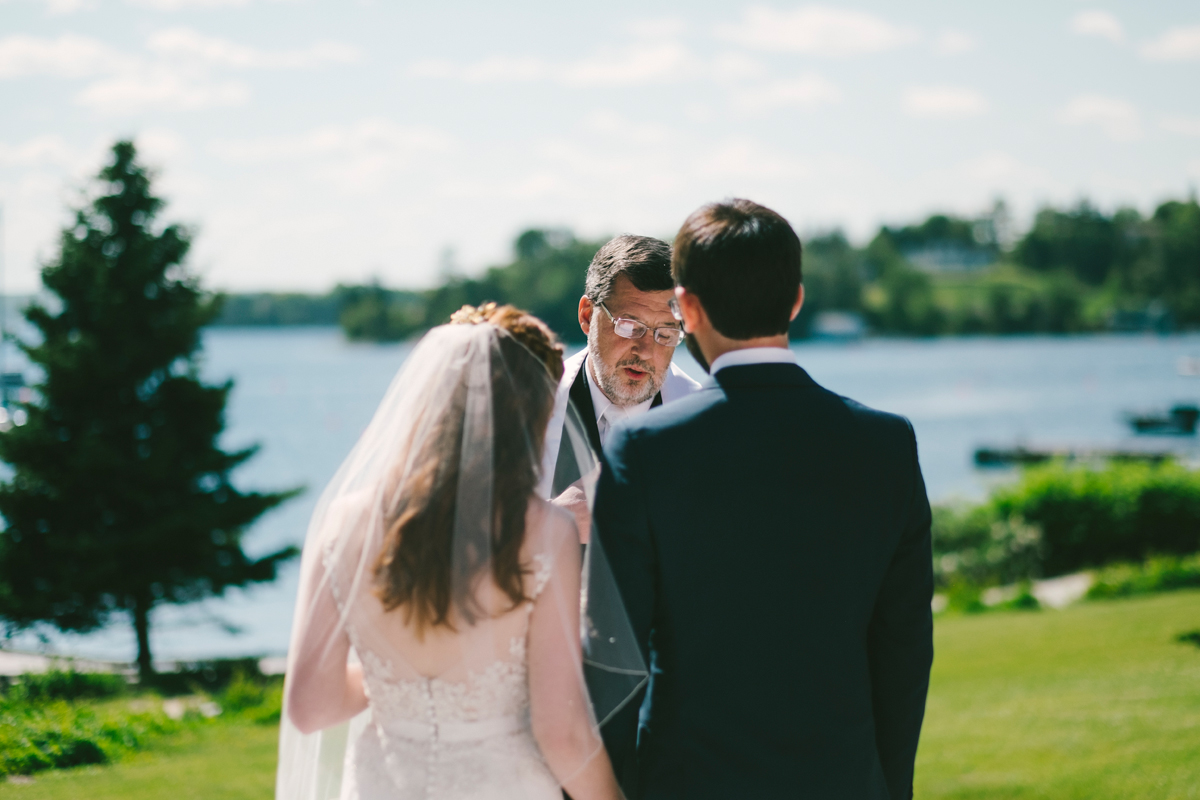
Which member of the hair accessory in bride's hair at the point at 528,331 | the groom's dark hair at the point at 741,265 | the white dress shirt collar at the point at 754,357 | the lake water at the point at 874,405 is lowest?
the lake water at the point at 874,405

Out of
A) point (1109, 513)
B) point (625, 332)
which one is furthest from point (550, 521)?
point (1109, 513)

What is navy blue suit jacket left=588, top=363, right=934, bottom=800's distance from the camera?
2051mm

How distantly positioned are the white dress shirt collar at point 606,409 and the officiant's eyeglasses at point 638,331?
266mm

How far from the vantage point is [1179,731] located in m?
6.79

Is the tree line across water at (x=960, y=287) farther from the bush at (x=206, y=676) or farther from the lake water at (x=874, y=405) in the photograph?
the bush at (x=206, y=676)

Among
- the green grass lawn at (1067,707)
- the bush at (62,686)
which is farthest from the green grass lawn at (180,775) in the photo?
the green grass lawn at (1067,707)

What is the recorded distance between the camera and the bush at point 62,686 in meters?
8.69

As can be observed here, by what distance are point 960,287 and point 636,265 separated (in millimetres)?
133008

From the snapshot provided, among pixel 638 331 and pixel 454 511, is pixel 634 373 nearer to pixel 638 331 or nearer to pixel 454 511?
pixel 638 331

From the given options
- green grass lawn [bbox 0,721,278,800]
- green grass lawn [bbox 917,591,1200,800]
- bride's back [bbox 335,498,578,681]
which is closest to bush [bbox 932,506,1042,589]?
green grass lawn [bbox 917,591,1200,800]

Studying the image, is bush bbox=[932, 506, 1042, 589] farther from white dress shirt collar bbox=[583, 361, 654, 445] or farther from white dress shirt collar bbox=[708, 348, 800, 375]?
white dress shirt collar bbox=[708, 348, 800, 375]

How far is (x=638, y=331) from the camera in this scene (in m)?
3.47

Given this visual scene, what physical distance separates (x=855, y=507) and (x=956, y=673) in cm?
937

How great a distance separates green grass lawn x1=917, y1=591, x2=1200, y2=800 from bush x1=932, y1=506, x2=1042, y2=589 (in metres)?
4.25
